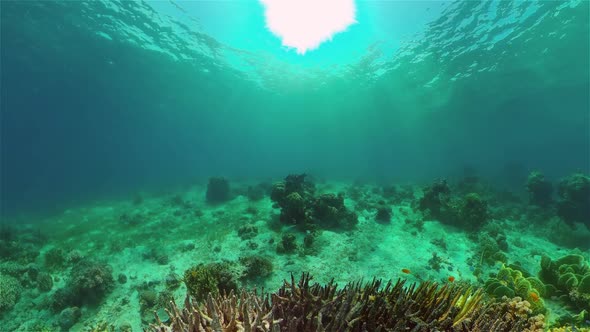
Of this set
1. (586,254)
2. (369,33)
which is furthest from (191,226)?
(369,33)

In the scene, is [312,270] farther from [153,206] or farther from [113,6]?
[113,6]

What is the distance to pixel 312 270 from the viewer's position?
373 inches

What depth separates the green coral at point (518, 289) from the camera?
5840 mm

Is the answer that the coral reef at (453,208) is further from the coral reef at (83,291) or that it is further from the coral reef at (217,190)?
the coral reef at (83,291)

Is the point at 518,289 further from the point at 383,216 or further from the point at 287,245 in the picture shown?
the point at 383,216

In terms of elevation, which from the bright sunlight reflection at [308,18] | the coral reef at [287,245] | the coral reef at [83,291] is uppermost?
the bright sunlight reflection at [308,18]

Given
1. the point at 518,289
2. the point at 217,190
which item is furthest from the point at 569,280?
the point at 217,190

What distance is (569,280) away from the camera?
6.82 meters

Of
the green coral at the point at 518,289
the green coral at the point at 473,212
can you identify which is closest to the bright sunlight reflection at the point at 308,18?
the green coral at the point at 473,212

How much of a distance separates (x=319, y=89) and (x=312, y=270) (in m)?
41.1

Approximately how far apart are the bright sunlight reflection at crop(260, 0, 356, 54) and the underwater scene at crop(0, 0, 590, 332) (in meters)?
0.20

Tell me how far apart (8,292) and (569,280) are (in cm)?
1648

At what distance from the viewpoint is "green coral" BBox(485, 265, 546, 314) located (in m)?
5.84

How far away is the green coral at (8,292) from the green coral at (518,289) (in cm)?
1416
